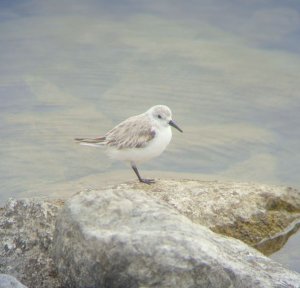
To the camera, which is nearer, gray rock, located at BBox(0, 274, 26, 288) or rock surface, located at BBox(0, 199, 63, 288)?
gray rock, located at BBox(0, 274, 26, 288)

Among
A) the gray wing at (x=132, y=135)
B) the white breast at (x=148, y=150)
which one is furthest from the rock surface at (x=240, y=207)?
the gray wing at (x=132, y=135)

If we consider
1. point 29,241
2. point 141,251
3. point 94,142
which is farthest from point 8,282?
point 94,142

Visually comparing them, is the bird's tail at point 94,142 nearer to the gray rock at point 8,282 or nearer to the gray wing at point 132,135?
the gray wing at point 132,135

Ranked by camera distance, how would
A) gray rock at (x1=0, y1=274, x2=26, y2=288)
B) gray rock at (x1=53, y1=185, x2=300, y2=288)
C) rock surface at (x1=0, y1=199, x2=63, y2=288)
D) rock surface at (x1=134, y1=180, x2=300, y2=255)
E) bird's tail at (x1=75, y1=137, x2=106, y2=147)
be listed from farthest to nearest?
bird's tail at (x1=75, y1=137, x2=106, y2=147), rock surface at (x1=134, y1=180, x2=300, y2=255), rock surface at (x1=0, y1=199, x2=63, y2=288), gray rock at (x1=53, y1=185, x2=300, y2=288), gray rock at (x1=0, y1=274, x2=26, y2=288)

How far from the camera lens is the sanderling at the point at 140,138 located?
11.8m

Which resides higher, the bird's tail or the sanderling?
the sanderling

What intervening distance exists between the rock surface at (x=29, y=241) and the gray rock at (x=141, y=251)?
517mm

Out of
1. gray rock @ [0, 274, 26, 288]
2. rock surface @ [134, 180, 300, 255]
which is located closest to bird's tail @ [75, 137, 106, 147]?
rock surface @ [134, 180, 300, 255]

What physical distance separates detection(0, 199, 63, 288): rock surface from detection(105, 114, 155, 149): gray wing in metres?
1.19

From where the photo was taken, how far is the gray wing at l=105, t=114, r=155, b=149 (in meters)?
11.8

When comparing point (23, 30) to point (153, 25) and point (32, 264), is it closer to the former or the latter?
point (153, 25)

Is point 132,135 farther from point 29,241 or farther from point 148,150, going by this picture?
point 29,241

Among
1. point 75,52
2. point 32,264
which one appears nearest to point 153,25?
point 75,52

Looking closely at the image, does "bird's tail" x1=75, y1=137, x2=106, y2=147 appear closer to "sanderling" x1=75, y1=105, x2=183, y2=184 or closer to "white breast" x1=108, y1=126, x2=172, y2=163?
"sanderling" x1=75, y1=105, x2=183, y2=184
